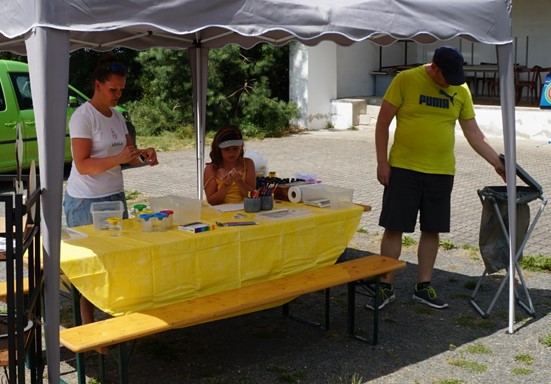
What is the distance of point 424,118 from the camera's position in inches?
202

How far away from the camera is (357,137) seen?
51.7ft

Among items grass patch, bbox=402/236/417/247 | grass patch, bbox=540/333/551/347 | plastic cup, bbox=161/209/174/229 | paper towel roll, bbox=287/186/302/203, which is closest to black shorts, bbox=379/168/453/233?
paper towel roll, bbox=287/186/302/203

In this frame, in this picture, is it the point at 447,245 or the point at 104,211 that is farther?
the point at 447,245

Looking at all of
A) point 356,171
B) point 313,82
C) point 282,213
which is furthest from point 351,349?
point 313,82

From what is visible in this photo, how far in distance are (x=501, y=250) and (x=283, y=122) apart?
11.5 metres

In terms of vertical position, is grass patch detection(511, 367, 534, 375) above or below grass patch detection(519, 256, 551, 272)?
below

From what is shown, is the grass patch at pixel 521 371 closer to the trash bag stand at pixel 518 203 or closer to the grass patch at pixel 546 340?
the grass patch at pixel 546 340

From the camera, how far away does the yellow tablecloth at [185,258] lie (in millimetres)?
3879

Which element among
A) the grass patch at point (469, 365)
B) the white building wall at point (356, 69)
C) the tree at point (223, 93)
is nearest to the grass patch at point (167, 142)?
the tree at point (223, 93)

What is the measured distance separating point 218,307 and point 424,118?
2044 mm

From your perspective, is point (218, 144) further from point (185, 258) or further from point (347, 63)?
point (347, 63)

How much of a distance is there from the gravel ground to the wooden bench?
0.28 m

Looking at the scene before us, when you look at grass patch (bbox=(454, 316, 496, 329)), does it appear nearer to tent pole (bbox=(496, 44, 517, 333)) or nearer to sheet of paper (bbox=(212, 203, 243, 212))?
tent pole (bbox=(496, 44, 517, 333))

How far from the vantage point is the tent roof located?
10.9ft
